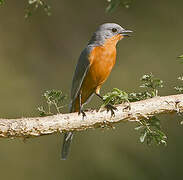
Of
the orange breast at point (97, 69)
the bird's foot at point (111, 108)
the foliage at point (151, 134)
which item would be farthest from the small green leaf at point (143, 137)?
the orange breast at point (97, 69)

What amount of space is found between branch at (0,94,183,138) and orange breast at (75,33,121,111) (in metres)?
1.28

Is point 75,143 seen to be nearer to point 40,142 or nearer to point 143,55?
point 40,142

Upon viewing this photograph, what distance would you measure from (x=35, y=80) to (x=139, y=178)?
9.36 feet

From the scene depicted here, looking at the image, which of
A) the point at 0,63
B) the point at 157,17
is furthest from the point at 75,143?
the point at 157,17

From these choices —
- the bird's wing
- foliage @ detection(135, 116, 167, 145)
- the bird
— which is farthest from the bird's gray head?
foliage @ detection(135, 116, 167, 145)

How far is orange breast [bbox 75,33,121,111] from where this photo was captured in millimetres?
5977

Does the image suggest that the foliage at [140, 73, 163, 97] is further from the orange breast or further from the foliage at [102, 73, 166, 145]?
the orange breast

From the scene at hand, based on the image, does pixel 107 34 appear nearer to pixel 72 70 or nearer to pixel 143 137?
pixel 143 137

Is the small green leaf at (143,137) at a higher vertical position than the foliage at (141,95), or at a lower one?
lower

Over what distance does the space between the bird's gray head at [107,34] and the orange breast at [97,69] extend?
0.32 feet

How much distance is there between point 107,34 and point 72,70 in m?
4.75

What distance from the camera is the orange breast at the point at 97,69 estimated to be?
598 centimetres

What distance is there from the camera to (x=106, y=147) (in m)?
10.1

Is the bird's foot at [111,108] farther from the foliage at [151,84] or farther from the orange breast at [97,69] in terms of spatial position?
the orange breast at [97,69]
